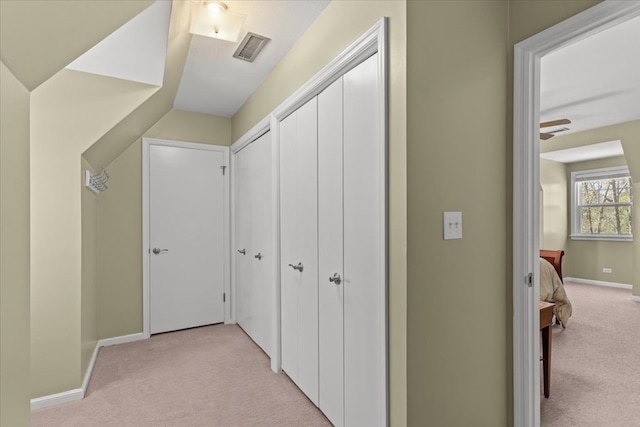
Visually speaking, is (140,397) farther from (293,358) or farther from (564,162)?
(564,162)

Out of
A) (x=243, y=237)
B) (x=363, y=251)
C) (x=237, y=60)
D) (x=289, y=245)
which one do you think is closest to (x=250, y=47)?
(x=237, y=60)

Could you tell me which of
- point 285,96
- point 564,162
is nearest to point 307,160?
point 285,96

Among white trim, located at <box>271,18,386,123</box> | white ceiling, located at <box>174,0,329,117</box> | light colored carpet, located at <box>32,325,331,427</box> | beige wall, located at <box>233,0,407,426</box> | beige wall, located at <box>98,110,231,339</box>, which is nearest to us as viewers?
beige wall, located at <box>233,0,407,426</box>

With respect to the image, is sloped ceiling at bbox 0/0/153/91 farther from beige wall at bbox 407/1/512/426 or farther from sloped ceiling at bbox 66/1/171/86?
beige wall at bbox 407/1/512/426

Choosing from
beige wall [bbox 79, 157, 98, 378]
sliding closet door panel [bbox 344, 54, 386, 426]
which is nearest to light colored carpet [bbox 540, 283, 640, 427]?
sliding closet door panel [bbox 344, 54, 386, 426]

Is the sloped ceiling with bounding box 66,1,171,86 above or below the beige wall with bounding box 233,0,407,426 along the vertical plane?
above

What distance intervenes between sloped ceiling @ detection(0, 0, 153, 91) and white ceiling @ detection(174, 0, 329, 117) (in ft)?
3.08

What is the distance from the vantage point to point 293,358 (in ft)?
8.00

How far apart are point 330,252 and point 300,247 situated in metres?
0.41

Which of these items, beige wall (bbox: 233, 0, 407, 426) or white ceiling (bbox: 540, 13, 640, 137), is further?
white ceiling (bbox: 540, 13, 640, 137)

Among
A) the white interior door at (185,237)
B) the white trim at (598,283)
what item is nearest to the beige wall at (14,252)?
the white interior door at (185,237)

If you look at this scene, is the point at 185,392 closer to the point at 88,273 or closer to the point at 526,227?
the point at 88,273

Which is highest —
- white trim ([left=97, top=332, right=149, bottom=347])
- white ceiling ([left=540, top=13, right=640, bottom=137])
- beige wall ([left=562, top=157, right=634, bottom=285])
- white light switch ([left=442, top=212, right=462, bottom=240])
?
white ceiling ([left=540, top=13, right=640, bottom=137])

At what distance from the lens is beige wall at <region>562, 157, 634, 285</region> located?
598 centimetres
